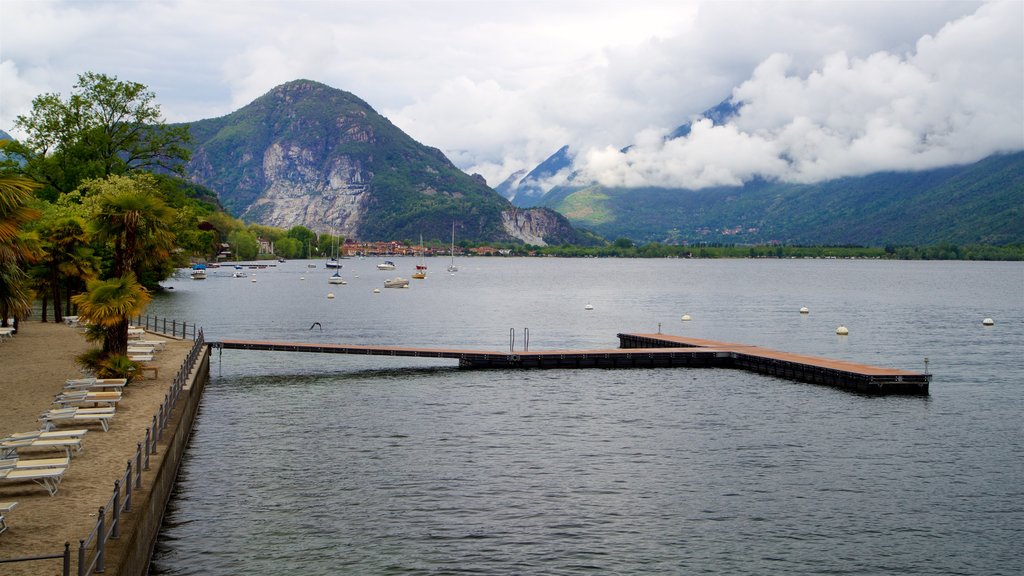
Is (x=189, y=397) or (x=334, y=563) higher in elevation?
(x=189, y=397)

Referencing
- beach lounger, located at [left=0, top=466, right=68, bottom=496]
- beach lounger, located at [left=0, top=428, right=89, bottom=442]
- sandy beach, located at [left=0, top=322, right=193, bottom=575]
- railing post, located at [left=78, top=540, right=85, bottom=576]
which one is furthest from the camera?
beach lounger, located at [left=0, top=428, right=89, bottom=442]

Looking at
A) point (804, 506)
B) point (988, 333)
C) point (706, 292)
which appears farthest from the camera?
point (706, 292)

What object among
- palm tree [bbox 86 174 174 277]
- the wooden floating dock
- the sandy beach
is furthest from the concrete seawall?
the wooden floating dock

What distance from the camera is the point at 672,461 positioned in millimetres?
30422

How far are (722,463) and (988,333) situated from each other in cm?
6071

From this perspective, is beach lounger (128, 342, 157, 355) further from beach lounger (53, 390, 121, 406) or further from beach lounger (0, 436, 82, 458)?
beach lounger (0, 436, 82, 458)

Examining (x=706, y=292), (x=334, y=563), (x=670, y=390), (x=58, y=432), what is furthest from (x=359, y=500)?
(x=706, y=292)

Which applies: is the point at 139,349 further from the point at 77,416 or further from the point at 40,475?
the point at 40,475

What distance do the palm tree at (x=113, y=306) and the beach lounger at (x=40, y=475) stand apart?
52.4ft

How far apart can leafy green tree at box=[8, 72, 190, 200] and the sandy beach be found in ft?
126

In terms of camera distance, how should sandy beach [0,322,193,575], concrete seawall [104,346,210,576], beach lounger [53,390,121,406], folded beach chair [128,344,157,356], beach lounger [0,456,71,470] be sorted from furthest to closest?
1. folded beach chair [128,344,157,356]
2. beach lounger [53,390,121,406]
3. beach lounger [0,456,71,470]
4. sandy beach [0,322,193,575]
5. concrete seawall [104,346,210,576]

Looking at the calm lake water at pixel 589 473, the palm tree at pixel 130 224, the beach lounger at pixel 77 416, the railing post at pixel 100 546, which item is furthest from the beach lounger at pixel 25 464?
the palm tree at pixel 130 224

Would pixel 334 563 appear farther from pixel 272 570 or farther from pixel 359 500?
pixel 359 500

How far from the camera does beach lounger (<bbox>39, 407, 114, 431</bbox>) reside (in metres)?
26.2
